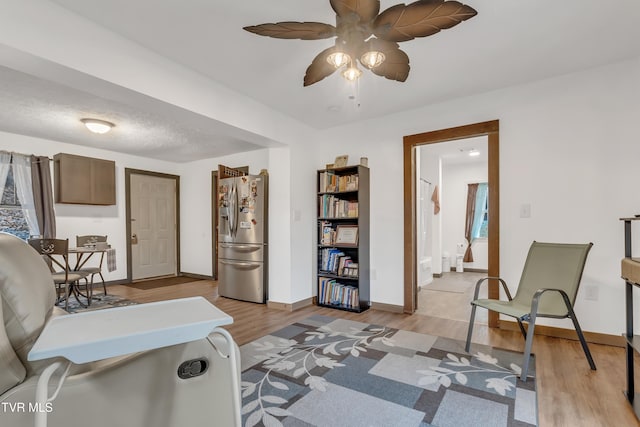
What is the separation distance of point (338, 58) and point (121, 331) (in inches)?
68.0

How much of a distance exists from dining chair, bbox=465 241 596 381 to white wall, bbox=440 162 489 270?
425 centimetres

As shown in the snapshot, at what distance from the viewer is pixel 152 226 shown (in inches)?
239

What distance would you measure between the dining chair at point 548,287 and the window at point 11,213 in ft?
19.7

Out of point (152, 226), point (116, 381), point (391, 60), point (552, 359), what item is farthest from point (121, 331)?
point (152, 226)

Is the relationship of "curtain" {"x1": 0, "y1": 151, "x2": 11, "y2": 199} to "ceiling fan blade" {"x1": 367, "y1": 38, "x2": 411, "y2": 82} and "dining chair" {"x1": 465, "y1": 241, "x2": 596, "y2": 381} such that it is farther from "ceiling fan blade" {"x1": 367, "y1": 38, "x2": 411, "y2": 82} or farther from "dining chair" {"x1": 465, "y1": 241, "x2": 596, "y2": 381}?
"dining chair" {"x1": 465, "y1": 241, "x2": 596, "y2": 381}

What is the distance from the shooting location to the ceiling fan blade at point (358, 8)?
1476 millimetres

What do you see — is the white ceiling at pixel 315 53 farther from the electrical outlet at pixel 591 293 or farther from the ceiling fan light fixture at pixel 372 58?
the electrical outlet at pixel 591 293

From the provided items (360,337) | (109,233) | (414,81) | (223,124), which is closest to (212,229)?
(109,233)

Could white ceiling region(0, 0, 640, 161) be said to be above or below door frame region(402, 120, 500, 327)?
above

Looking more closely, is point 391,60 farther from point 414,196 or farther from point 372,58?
point 414,196

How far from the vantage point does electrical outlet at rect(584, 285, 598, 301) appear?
2730 mm

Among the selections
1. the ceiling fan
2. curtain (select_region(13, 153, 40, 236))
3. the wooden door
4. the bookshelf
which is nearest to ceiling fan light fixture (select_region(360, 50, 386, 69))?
the ceiling fan

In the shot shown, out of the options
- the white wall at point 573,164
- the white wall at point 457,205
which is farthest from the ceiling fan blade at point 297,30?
the white wall at point 457,205

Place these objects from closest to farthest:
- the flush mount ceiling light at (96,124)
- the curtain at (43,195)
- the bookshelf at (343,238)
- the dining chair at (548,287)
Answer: the dining chair at (548,287) → the flush mount ceiling light at (96,124) → the bookshelf at (343,238) → the curtain at (43,195)
